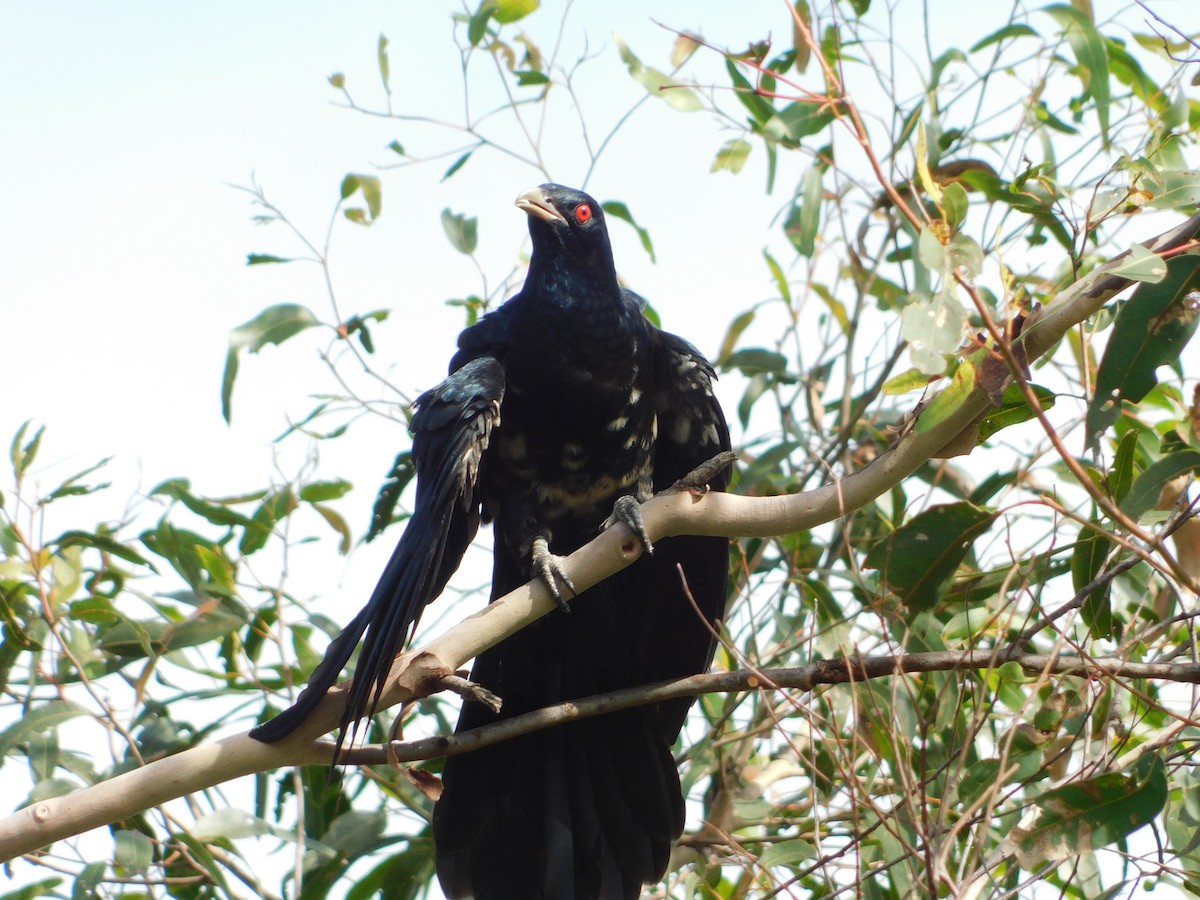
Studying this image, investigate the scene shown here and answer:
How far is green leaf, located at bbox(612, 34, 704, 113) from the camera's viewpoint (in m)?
3.58

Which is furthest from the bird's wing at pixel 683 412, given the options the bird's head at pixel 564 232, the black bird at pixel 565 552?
the bird's head at pixel 564 232

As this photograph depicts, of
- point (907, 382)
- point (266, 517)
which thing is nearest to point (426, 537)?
point (266, 517)

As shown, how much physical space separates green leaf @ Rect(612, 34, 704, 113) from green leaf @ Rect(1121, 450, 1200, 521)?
1.85 m

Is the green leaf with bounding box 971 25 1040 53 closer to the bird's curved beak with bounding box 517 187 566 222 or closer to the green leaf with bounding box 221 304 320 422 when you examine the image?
the bird's curved beak with bounding box 517 187 566 222

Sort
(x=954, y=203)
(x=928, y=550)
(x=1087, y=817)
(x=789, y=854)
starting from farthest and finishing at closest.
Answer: (x=789, y=854), (x=928, y=550), (x=1087, y=817), (x=954, y=203)

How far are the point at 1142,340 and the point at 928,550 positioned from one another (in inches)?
24.6

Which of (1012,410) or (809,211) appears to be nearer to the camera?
(1012,410)

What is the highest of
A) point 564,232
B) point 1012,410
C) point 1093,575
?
point 564,232

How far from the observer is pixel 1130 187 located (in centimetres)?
193

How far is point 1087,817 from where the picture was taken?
209 centimetres

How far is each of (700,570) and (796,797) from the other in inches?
30.8

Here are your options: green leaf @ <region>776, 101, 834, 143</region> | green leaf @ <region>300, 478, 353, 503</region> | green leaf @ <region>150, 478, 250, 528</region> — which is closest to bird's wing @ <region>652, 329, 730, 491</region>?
green leaf @ <region>776, 101, 834, 143</region>

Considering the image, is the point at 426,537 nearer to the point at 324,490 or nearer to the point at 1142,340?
the point at 324,490

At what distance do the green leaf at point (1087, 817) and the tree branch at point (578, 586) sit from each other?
0.69 ft
